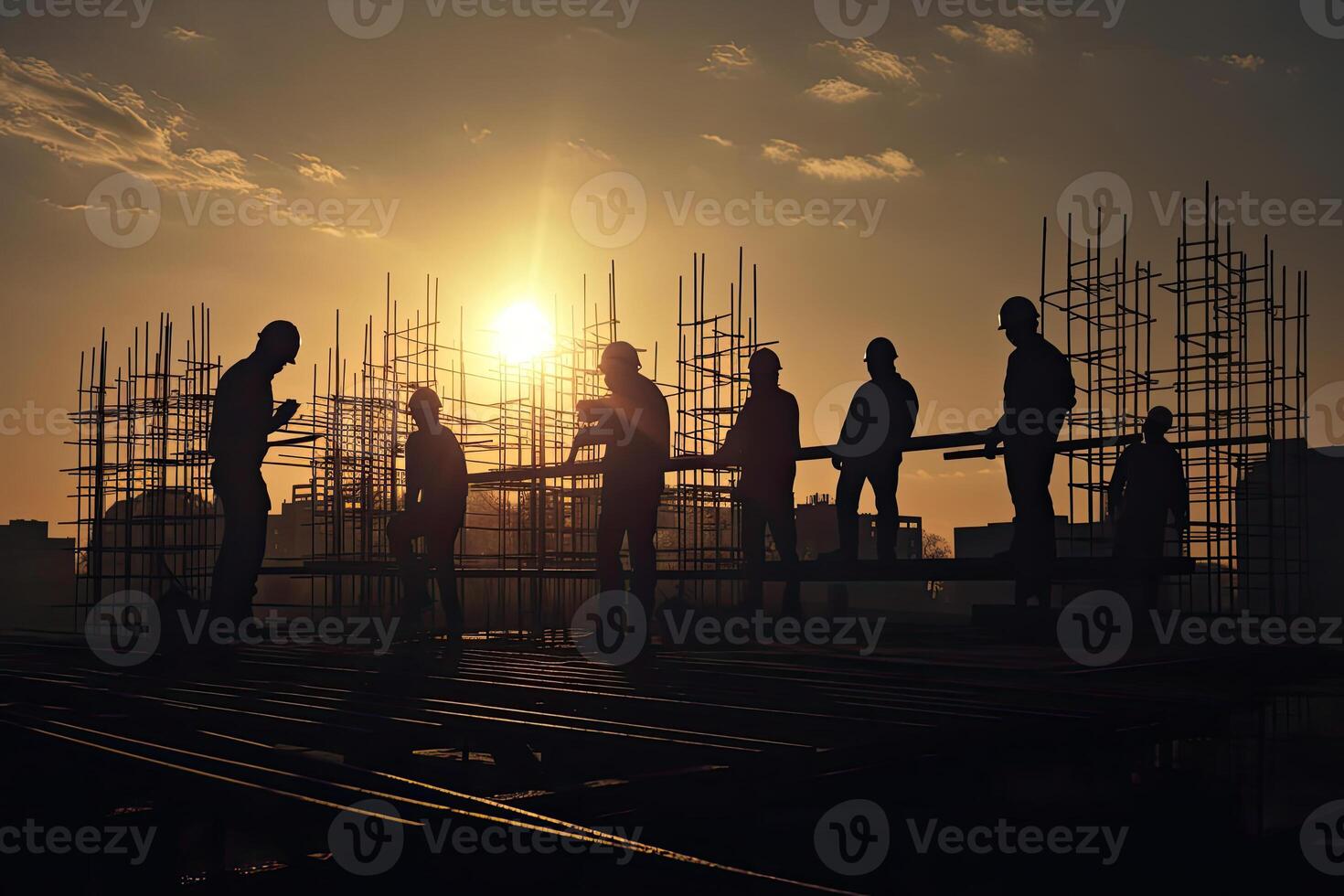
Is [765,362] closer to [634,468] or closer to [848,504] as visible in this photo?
[848,504]

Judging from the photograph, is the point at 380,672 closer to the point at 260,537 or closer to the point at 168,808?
the point at 260,537

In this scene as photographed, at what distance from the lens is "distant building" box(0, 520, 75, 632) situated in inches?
2115

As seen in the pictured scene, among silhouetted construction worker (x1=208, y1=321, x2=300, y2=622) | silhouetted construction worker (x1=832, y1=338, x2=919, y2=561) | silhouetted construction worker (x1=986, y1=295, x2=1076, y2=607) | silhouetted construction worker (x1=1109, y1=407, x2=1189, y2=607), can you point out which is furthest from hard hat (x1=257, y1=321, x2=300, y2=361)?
silhouetted construction worker (x1=1109, y1=407, x2=1189, y2=607)

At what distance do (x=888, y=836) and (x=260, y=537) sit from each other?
4627mm

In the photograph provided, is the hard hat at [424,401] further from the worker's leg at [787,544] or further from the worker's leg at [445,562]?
the worker's leg at [787,544]

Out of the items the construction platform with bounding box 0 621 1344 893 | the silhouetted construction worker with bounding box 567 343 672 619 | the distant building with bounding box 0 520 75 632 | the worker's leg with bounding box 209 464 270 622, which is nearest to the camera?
the construction platform with bounding box 0 621 1344 893

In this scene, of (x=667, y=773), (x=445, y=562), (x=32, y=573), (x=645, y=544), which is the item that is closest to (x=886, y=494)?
(x=645, y=544)

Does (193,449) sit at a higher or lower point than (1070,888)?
higher

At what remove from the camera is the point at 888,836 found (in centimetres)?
175

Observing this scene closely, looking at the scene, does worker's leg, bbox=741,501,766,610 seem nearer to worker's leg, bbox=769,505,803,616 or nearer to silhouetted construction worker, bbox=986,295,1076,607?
worker's leg, bbox=769,505,803,616

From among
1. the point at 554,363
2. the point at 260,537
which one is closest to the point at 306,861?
the point at 260,537

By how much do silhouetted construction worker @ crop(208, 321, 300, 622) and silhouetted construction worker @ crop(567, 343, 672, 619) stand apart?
5.12 ft

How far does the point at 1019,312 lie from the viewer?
236 inches

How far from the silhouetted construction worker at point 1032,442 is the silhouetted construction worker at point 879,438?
903 millimetres
